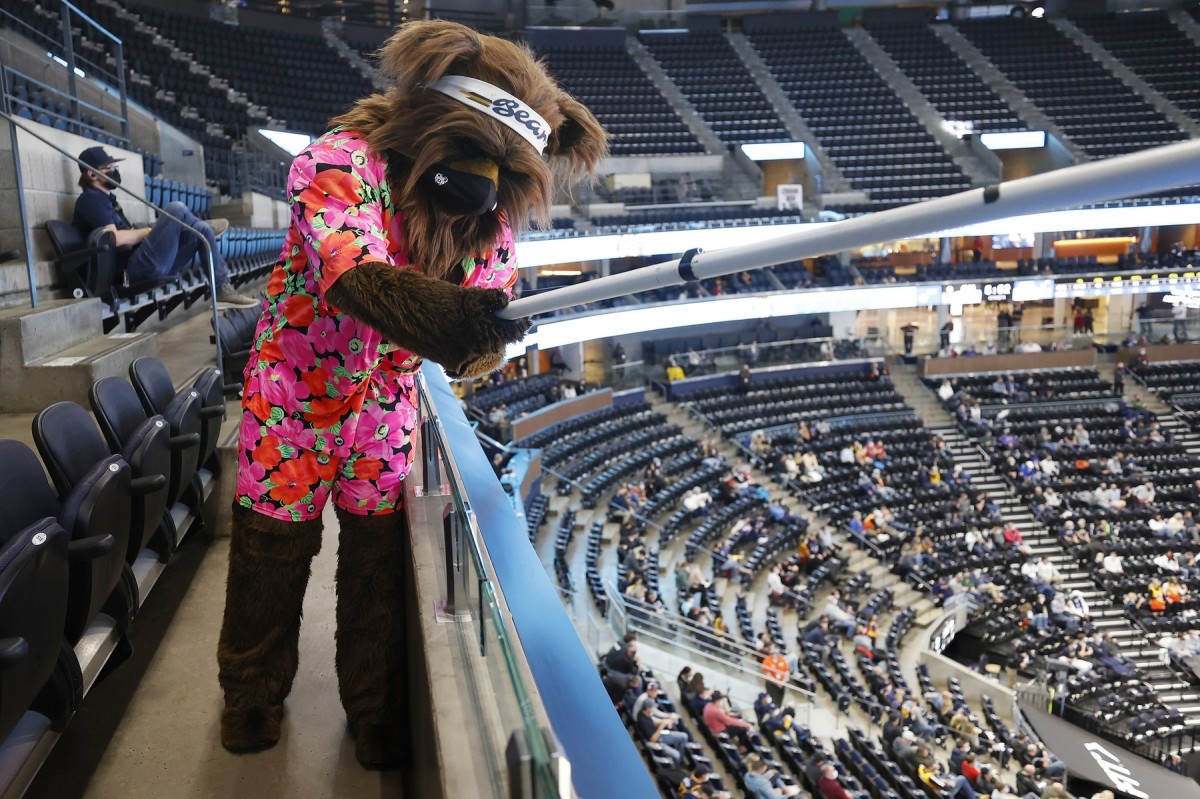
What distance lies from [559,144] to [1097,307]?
86.6 ft

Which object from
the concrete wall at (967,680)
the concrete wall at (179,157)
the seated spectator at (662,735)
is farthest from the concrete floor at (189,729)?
the concrete wall at (967,680)

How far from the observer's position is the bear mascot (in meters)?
1.56

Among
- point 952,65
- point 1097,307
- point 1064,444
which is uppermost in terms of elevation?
point 952,65

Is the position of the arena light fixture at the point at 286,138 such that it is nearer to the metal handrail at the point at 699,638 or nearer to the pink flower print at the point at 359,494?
the metal handrail at the point at 699,638

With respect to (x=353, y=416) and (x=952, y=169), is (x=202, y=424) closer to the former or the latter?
(x=353, y=416)

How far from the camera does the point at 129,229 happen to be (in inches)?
183

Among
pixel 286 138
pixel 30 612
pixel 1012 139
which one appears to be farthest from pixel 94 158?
pixel 1012 139

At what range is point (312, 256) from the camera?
144 cm

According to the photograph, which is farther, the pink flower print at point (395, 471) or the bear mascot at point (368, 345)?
the pink flower print at point (395, 471)

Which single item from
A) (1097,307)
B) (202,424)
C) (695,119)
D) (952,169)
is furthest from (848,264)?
(202,424)

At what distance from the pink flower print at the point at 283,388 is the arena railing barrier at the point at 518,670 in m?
0.30

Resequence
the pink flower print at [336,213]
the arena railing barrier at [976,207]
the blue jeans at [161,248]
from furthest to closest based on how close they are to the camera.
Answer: the blue jeans at [161,248]
the pink flower print at [336,213]
the arena railing barrier at [976,207]

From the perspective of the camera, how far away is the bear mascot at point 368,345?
61.4 inches

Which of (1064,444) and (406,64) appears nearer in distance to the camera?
(406,64)
